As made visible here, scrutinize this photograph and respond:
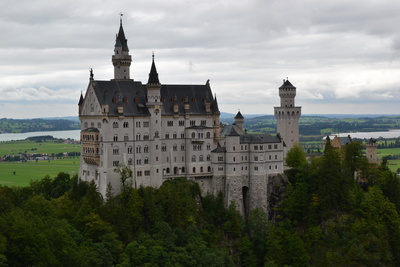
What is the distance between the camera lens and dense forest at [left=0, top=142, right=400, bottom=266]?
3568 inches

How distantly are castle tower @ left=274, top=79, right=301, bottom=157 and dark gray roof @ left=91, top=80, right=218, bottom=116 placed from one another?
22683 millimetres

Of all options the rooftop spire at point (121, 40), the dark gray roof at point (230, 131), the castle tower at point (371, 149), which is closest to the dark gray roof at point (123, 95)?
the rooftop spire at point (121, 40)

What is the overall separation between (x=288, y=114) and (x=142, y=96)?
1522 inches

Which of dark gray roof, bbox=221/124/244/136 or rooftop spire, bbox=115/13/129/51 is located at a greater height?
rooftop spire, bbox=115/13/129/51

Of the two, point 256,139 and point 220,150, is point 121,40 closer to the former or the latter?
point 220,150

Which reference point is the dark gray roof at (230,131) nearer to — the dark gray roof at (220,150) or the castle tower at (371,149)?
the dark gray roof at (220,150)

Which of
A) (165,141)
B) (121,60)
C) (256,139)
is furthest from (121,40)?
(256,139)

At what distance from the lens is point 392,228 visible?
110375mm

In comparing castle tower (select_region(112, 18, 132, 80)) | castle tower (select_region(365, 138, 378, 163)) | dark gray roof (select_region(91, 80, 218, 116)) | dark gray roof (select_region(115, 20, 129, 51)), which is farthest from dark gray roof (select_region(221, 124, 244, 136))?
castle tower (select_region(365, 138, 378, 163))

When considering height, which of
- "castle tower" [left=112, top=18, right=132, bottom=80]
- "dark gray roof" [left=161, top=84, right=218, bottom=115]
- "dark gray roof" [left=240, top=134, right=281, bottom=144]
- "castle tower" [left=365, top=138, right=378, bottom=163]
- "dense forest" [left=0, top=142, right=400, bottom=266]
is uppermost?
"castle tower" [left=112, top=18, right=132, bottom=80]

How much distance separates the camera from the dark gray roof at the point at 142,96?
105 m

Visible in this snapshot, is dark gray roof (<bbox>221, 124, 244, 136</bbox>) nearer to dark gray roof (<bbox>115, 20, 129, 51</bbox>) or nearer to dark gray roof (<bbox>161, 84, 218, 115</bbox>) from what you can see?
dark gray roof (<bbox>161, 84, 218, 115</bbox>)

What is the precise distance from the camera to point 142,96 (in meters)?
109

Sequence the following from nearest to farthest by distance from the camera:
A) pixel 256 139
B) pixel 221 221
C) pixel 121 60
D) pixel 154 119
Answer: pixel 154 119, pixel 221 221, pixel 256 139, pixel 121 60
